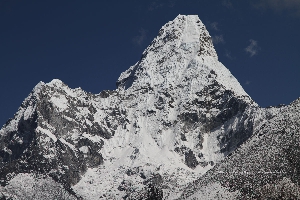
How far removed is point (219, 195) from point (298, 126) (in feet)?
103

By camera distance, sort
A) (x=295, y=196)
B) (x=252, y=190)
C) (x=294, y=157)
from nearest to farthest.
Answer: (x=295, y=196) → (x=252, y=190) → (x=294, y=157)

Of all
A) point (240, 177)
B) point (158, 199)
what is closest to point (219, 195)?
point (240, 177)

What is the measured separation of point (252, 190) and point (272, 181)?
846 cm

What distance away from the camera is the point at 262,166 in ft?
632

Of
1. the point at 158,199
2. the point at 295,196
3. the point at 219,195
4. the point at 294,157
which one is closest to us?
the point at 295,196

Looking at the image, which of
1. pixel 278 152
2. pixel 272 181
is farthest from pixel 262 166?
pixel 272 181

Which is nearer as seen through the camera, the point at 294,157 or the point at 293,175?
the point at 293,175

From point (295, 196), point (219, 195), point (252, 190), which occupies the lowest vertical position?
point (295, 196)

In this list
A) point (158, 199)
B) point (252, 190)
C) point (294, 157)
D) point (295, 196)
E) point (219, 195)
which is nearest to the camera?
point (295, 196)

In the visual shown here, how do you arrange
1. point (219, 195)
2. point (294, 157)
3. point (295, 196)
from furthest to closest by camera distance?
point (219, 195) → point (294, 157) → point (295, 196)

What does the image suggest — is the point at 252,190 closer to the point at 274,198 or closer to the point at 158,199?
the point at 158,199

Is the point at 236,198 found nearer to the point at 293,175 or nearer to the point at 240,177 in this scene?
the point at 293,175

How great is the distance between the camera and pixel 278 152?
192 meters

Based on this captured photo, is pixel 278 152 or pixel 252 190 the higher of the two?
pixel 278 152
